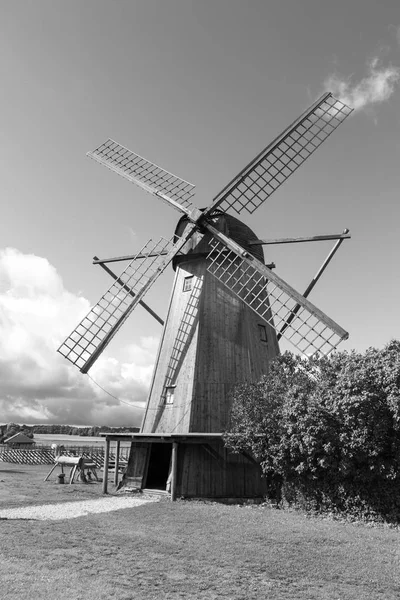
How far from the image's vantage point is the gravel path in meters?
11.6

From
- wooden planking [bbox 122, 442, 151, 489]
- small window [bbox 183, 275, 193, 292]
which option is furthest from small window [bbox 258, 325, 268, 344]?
wooden planking [bbox 122, 442, 151, 489]

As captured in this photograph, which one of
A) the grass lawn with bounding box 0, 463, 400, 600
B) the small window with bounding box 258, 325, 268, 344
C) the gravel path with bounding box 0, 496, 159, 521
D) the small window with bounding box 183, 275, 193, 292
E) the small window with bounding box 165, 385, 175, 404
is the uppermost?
the small window with bounding box 183, 275, 193, 292

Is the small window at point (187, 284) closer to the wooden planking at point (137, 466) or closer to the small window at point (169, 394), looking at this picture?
the small window at point (169, 394)

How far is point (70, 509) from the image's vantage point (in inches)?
513

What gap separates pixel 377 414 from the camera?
40.2 feet

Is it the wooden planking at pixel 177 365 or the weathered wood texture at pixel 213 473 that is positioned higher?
the wooden planking at pixel 177 365

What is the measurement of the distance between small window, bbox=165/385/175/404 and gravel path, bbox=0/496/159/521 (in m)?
3.58

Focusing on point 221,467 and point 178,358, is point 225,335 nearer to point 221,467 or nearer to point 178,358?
point 178,358

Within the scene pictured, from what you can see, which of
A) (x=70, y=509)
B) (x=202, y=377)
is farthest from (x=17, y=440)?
(x=70, y=509)

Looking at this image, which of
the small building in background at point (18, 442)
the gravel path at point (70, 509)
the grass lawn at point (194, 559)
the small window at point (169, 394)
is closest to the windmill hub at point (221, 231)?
the small window at point (169, 394)

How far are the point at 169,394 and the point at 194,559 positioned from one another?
32.9 ft

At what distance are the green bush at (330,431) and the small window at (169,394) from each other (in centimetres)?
303

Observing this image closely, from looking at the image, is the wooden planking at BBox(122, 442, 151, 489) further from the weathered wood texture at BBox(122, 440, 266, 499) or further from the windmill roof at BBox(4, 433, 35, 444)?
the windmill roof at BBox(4, 433, 35, 444)

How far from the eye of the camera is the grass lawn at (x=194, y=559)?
20.4 ft
